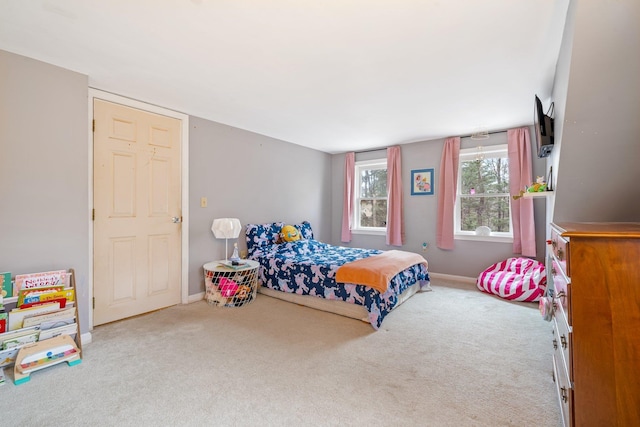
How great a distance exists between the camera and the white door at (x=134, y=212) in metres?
2.67

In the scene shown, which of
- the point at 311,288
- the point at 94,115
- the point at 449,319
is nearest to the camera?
the point at 94,115

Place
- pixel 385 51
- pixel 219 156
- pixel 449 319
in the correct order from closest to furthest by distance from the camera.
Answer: pixel 385 51
pixel 449 319
pixel 219 156

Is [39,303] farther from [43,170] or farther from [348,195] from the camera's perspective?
[348,195]

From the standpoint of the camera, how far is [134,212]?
2893mm

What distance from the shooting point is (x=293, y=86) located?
103 inches

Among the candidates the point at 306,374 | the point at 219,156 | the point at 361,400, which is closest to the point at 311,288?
the point at 306,374

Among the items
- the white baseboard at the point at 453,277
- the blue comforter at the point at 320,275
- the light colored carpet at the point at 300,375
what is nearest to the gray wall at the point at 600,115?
the light colored carpet at the point at 300,375

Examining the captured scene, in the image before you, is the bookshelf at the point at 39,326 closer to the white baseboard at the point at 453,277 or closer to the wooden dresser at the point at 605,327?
the wooden dresser at the point at 605,327

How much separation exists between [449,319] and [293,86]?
275 cm

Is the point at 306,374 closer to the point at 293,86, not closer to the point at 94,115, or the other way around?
the point at 293,86

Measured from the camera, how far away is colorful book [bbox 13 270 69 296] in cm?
200

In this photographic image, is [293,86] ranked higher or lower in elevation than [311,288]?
higher

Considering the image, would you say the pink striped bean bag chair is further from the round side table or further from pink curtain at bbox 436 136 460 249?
the round side table

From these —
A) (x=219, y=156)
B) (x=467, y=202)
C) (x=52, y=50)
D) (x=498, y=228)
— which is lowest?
(x=498, y=228)
